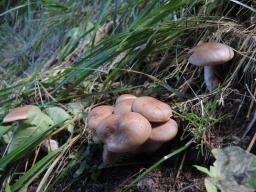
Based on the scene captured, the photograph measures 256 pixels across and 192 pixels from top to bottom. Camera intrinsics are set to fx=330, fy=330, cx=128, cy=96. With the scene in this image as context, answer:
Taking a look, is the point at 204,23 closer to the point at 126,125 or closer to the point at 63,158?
the point at 126,125

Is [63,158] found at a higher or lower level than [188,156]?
lower

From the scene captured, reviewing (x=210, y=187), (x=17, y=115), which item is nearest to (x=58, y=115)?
(x=17, y=115)

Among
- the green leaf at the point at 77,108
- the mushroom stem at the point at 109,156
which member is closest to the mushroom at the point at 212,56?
the mushroom stem at the point at 109,156

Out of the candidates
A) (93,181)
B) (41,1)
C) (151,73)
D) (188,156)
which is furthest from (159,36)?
(41,1)

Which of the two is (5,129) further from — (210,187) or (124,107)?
(210,187)

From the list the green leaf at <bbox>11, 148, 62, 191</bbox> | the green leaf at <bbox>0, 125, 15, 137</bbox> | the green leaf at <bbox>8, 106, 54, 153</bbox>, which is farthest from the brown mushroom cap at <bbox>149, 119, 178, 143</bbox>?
the green leaf at <bbox>0, 125, 15, 137</bbox>

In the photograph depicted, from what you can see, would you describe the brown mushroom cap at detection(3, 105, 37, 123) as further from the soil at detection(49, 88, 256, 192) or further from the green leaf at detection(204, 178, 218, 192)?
the green leaf at detection(204, 178, 218, 192)
